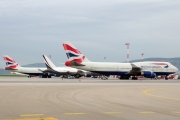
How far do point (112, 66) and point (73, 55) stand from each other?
29.3ft

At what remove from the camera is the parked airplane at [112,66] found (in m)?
79.2

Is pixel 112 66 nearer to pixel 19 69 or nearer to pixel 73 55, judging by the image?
pixel 73 55

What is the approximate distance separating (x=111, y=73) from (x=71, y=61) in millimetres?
9027

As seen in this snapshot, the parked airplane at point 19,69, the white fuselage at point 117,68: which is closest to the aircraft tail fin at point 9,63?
the parked airplane at point 19,69

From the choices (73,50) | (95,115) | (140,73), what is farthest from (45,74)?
(95,115)

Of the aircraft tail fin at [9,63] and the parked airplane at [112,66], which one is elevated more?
the aircraft tail fin at [9,63]

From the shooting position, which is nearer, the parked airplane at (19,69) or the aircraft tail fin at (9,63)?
the parked airplane at (19,69)

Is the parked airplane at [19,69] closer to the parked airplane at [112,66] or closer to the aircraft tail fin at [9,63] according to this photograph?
the aircraft tail fin at [9,63]

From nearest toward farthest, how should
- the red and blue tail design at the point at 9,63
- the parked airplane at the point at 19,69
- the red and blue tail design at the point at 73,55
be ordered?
the red and blue tail design at the point at 73,55
the parked airplane at the point at 19,69
the red and blue tail design at the point at 9,63

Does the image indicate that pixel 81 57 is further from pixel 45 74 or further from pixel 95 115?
pixel 95 115

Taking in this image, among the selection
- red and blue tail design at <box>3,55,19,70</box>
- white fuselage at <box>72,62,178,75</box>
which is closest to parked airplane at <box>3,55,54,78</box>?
red and blue tail design at <box>3,55,19,70</box>

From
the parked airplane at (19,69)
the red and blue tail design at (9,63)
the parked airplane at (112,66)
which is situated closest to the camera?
the parked airplane at (112,66)

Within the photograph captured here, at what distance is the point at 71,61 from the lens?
263 feet

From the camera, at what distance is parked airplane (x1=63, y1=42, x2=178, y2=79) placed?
79188 mm
